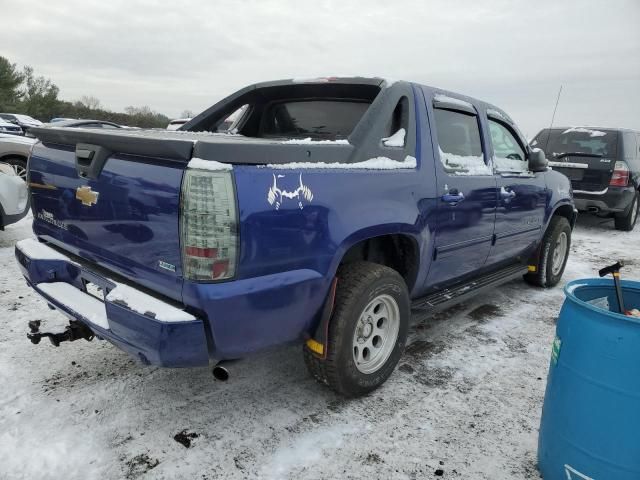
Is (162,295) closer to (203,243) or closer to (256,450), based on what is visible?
(203,243)

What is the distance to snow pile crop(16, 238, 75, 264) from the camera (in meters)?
2.76

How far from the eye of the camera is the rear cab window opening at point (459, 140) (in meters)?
3.40

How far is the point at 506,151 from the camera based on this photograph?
434cm

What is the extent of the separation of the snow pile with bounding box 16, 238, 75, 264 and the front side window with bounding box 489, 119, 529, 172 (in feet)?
10.7

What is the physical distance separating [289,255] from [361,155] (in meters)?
0.79

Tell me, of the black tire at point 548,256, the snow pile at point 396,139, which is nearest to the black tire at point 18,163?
the snow pile at point 396,139

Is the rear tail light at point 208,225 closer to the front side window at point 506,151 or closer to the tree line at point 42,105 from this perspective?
the front side window at point 506,151

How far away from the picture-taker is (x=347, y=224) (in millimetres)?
2498

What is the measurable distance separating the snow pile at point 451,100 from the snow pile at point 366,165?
67 centimetres

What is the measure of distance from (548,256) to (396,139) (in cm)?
307

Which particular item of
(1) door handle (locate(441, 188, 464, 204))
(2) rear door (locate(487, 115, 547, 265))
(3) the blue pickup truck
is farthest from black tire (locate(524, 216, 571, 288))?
(1) door handle (locate(441, 188, 464, 204))

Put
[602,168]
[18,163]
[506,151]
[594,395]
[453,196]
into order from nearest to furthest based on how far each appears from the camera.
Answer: [594,395] → [453,196] → [506,151] → [18,163] → [602,168]

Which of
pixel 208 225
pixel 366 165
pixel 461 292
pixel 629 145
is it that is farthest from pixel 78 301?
pixel 629 145

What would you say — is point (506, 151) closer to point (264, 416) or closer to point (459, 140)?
point (459, 140)
